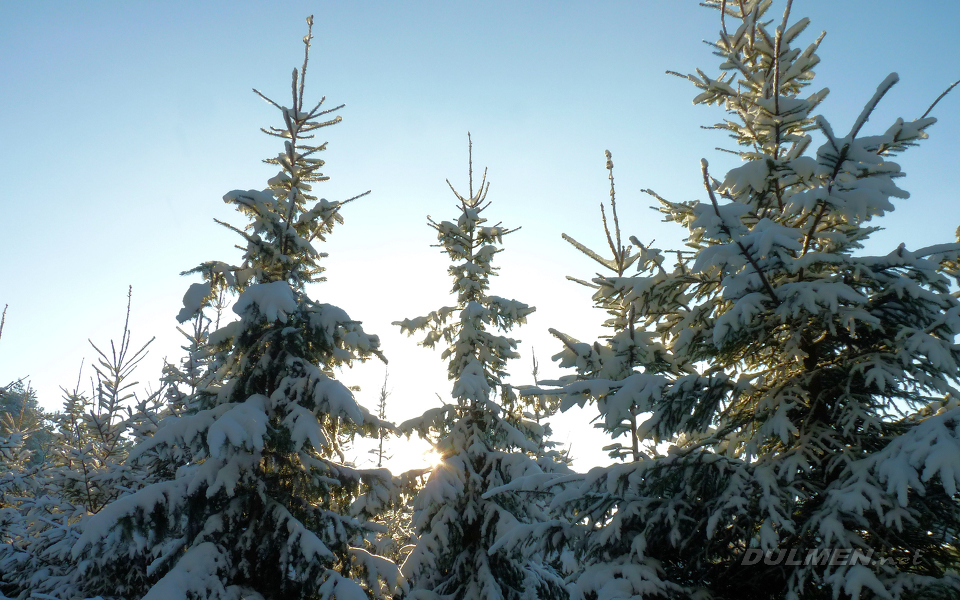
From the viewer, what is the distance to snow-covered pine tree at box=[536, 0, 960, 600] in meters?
4.33

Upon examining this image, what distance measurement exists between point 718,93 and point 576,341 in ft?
13.8

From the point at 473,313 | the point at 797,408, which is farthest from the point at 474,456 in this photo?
the point at 797,408

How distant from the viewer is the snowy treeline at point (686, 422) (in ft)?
15.0

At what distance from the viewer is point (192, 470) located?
765 centimetres

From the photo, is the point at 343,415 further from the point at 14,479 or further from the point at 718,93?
the point at 14,479

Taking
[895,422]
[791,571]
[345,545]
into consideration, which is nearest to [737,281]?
[895,422]

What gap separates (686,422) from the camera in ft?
18.5

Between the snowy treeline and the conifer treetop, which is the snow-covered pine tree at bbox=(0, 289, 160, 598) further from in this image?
the conifer treetop

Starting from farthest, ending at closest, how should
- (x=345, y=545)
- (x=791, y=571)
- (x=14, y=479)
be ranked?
(x=14, y=479), (x=345, y=545), (x=791, y=571)

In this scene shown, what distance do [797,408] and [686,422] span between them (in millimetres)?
1288

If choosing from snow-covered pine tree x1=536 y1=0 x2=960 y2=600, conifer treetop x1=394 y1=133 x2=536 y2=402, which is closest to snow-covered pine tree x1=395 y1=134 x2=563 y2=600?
conifer treetop x1=394 y1=133 x2=536 y2=402

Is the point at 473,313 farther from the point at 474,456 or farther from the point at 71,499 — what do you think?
the point at 71,499

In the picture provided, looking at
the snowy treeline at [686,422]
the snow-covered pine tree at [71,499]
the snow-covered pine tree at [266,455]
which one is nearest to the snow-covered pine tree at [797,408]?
the snowy treeline at [686,422]

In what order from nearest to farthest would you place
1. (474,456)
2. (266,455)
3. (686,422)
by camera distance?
(686,422), (266,455), (474,456)
